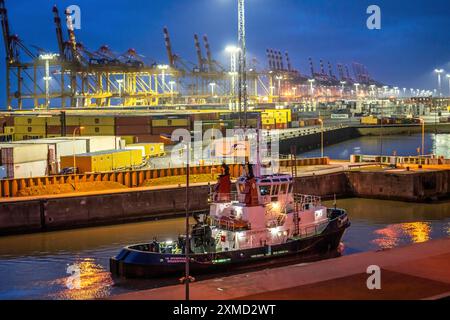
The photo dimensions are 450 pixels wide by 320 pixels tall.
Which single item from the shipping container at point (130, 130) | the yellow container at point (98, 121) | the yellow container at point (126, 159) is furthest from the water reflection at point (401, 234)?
the yellow container at point (98, 121)

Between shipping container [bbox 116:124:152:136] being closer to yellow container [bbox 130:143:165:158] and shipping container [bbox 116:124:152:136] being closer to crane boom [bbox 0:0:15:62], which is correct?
yellow container [bbox 130:143:165:158]

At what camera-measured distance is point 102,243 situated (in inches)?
1193

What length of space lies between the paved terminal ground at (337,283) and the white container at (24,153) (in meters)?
25.3

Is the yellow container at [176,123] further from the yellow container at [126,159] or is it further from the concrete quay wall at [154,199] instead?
the concrete quay wall at [154,199]

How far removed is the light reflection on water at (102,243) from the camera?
73.9 ft

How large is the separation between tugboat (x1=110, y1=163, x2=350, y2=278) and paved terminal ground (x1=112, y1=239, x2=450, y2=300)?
13.6 feet

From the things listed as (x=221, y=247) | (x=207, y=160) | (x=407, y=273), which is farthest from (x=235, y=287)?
(x=207, y=160)

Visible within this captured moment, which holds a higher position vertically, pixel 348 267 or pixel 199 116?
pixel 199 116

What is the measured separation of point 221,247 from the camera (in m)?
24.4

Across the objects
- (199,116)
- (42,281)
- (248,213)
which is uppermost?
(199,116)

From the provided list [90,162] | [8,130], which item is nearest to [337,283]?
[90,162]

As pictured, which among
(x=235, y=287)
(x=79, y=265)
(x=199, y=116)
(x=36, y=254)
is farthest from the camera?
(x=199, y=116)

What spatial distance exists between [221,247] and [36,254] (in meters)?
9.08
